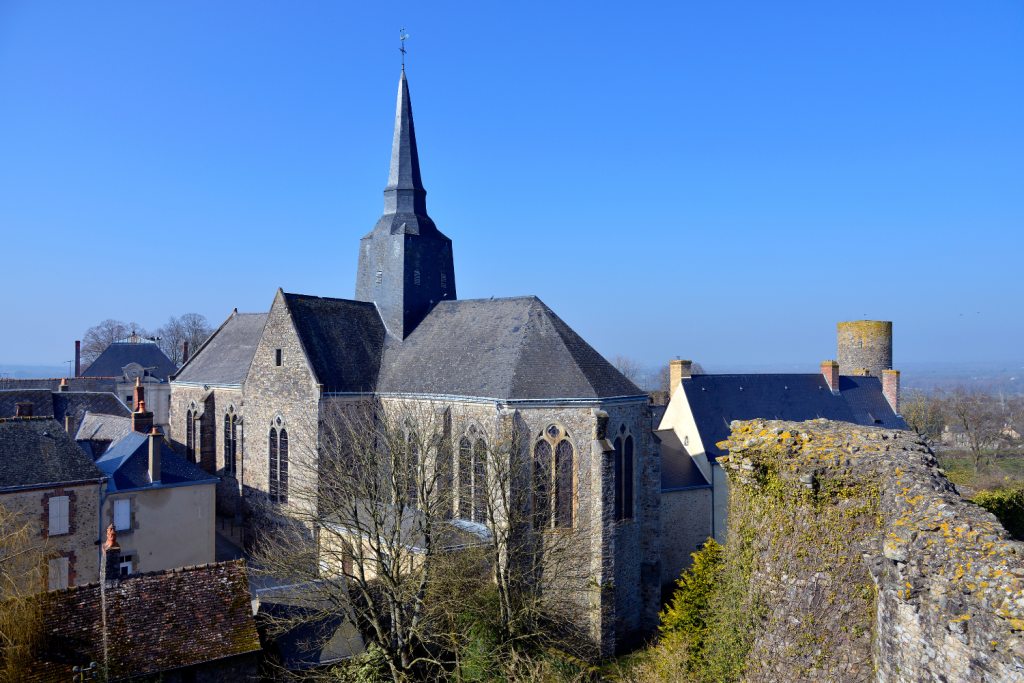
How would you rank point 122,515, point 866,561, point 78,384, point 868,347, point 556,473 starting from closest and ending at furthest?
point 866,561
point 556,473
point 122,515
point 868,347
point 78,384

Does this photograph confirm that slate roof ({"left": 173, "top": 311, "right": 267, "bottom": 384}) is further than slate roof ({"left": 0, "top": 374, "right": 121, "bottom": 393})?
No

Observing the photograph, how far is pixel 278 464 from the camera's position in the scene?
2419 cm

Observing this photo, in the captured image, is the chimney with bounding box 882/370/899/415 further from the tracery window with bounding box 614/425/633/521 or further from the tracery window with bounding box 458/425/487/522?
the tracery window with bounding box 458/425/487/522

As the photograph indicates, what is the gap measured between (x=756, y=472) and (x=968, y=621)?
356 centimetres

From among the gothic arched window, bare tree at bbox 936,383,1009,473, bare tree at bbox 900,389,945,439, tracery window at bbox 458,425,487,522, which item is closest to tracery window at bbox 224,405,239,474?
the gothic arched window

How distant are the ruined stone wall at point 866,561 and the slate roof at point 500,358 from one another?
32.3 ft

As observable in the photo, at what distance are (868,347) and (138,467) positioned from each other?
42424mm

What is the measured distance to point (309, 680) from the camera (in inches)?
542

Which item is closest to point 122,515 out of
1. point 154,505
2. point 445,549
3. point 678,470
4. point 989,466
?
point 154,505

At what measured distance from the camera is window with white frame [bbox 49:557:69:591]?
1920 cm

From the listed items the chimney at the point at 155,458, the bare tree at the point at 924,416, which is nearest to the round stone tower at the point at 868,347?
the bare tree at the point at 924,416

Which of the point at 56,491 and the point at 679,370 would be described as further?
the point at 679,370

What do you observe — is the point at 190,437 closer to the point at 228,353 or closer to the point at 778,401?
the point at 228,353

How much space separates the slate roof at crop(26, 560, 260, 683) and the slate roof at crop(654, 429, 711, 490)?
1826 centimetres
